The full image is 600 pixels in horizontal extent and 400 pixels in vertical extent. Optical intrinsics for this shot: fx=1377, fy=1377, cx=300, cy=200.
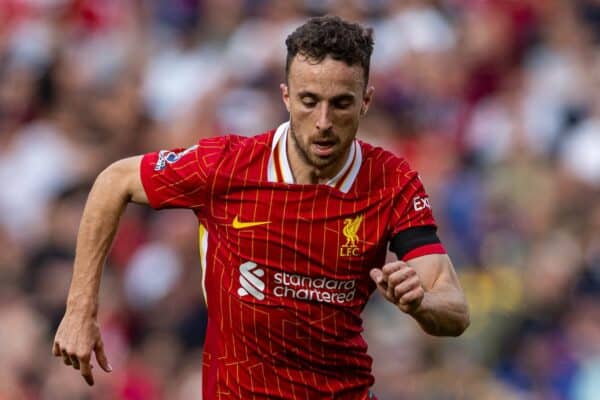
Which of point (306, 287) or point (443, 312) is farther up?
point (306, 287)

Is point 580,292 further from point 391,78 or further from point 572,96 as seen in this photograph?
point 391,78

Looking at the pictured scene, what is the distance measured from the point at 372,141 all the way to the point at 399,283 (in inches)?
201

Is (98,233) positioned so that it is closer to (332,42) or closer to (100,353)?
(100,353)

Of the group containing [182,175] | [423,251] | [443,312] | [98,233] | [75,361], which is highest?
[182,175]

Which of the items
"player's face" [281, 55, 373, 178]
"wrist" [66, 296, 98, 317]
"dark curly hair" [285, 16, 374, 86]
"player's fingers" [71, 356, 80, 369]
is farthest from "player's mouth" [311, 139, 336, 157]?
"player's fingers" [71, 356, 80, 369]

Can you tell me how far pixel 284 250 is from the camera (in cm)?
568

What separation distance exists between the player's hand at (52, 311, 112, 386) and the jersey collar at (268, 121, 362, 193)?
0.96 meters

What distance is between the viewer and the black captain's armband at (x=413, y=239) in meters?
5.63

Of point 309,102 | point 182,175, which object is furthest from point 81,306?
point 309,102

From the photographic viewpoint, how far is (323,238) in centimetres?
566

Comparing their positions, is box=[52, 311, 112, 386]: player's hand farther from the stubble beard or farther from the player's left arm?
the player's left arm

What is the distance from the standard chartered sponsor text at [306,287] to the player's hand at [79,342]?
76 cm

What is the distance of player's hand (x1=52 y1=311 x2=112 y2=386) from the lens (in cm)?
556

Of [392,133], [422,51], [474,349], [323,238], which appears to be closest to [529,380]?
[474,349]
